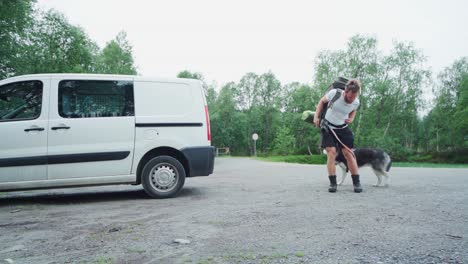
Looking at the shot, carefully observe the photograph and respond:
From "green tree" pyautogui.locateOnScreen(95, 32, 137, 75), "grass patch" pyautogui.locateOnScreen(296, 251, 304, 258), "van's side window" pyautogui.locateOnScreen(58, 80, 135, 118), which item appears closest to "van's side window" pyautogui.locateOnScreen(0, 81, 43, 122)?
"van's side window" pyautogui.locateOnScreen(58, 80, 135, 118)

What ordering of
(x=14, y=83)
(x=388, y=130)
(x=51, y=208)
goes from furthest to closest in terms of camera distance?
(x=388, y=130), (x=14, y=83), (x=51, y=208)

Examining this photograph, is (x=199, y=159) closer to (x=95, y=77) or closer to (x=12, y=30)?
(x=95, y=77)

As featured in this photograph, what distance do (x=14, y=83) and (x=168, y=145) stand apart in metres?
2.56

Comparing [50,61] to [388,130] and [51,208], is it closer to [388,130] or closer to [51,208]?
[51,208]

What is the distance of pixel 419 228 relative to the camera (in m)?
3.13

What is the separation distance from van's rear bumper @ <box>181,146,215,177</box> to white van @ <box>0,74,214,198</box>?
0.06 ft

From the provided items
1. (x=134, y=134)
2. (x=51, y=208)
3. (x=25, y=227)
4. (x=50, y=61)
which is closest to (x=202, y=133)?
(x=134, y=134)

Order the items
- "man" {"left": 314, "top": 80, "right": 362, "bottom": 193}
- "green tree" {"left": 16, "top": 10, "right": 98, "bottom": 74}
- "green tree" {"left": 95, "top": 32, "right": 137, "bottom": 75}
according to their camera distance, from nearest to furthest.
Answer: "man" {"left": 314, "top": 80, "right": 362, "bottom": 193}, "green tree" {"left": 16, "top": 10, "right": 98, "bottom": 74}, "green tree" {"left": 95, "top": 32, "right": 137, "bottom": 75}

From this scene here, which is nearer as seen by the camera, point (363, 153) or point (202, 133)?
point (202, 133)

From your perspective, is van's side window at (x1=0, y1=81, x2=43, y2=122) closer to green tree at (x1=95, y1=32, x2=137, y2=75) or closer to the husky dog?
the husky dog

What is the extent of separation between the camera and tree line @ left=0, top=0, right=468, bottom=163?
2308cm

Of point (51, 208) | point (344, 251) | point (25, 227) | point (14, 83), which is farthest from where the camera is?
point (14, 83)

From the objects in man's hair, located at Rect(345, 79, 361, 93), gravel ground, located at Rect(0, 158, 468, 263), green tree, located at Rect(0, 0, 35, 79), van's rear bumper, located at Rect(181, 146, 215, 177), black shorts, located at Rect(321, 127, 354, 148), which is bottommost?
gravel ground, located at Rect(0, 158, 468, 263)

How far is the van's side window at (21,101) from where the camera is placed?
16.2 feet
